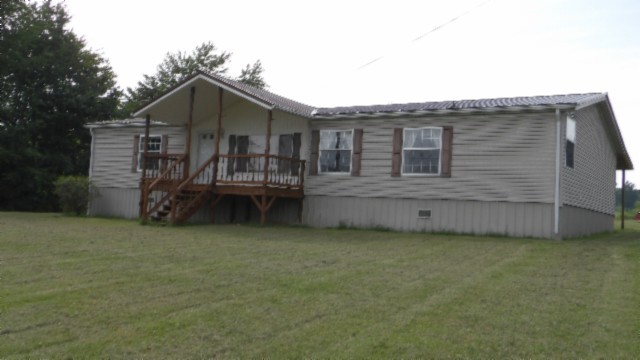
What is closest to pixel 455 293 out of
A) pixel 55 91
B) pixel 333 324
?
pixel 333 324

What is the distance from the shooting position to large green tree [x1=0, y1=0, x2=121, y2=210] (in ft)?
92.0

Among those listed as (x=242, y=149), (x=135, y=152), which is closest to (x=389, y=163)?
(x=242, y=149)

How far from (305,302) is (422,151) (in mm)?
10315

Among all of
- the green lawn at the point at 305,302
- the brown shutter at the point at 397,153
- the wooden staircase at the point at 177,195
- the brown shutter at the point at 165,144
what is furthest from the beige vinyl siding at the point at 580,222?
the brown shutter at the point at 165,144

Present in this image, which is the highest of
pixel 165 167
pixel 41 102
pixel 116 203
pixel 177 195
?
pixel 41 102

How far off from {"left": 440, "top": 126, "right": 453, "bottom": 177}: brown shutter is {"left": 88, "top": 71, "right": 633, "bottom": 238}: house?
26 millimetres

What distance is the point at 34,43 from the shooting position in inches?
1174

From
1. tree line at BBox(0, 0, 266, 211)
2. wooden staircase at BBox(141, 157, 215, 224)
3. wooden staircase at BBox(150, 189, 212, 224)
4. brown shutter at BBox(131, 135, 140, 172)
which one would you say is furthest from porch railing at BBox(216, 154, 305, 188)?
tree line at BBox(0, 0, 266, 211)

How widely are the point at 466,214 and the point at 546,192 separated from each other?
2.01m

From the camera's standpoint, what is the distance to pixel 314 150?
17.1 m

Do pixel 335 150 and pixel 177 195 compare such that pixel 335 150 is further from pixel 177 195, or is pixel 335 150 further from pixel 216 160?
pixel 177 195

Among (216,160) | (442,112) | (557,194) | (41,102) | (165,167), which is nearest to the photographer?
(557,194)

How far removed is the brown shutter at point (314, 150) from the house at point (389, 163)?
0.03 meters

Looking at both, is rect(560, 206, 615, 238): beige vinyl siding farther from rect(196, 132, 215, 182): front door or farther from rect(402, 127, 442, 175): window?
rect(196, 132, 215, 182): front door
